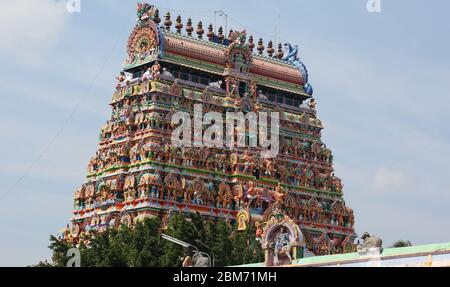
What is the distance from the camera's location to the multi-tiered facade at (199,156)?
4685 inches

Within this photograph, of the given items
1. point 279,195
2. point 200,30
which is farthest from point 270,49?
point 279,195

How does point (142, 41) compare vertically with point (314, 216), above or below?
above

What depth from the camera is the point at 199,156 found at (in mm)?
121750

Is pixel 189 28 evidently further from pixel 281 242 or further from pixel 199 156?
pixel 281 242

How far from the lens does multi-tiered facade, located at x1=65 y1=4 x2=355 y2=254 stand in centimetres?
11900

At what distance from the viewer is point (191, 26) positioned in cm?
12775

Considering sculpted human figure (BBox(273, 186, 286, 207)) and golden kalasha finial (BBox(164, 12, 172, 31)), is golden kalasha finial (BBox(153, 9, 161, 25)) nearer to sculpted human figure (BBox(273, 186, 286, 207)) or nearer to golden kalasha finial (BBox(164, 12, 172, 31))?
golden kalasha finial (BBox(164, 12, 172, 31))

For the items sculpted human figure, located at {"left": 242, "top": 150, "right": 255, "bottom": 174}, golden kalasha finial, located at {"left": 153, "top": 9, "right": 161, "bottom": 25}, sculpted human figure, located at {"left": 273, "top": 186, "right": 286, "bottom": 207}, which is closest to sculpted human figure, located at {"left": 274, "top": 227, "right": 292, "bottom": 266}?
sculpted human figure, located at {"left": 273, "top": 186, "right": 286, "bottom": 207}

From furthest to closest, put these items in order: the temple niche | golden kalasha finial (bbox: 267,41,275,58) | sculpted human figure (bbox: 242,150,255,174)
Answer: golden kalasha finial (bbox: 267,41,275,58), sculpted human figure (bbox: 242,150,255,174), the temple niche
